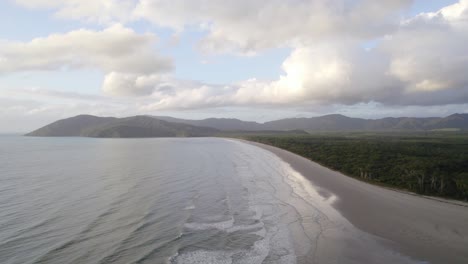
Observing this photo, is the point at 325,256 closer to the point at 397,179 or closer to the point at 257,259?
the point at 257,259

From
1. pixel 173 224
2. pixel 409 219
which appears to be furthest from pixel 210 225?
pixel 409 219

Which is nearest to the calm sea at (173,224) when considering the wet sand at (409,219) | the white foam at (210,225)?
the white foam at (210,225)

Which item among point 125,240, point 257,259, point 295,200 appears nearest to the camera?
point 257,259

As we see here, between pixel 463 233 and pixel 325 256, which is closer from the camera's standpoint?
pixel 325 256

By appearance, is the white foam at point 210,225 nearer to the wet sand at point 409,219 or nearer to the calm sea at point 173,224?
the calm sea at point 173,224

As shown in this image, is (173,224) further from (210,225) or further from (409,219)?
(409,219)

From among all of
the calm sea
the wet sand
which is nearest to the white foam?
the calm sea

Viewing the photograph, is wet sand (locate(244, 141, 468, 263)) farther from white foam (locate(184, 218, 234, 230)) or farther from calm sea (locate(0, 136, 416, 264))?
white foam (locate(184, 218, 234, 230))

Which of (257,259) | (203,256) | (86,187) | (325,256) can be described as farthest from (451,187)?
(86,187)

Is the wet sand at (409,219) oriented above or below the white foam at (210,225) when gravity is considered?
below
